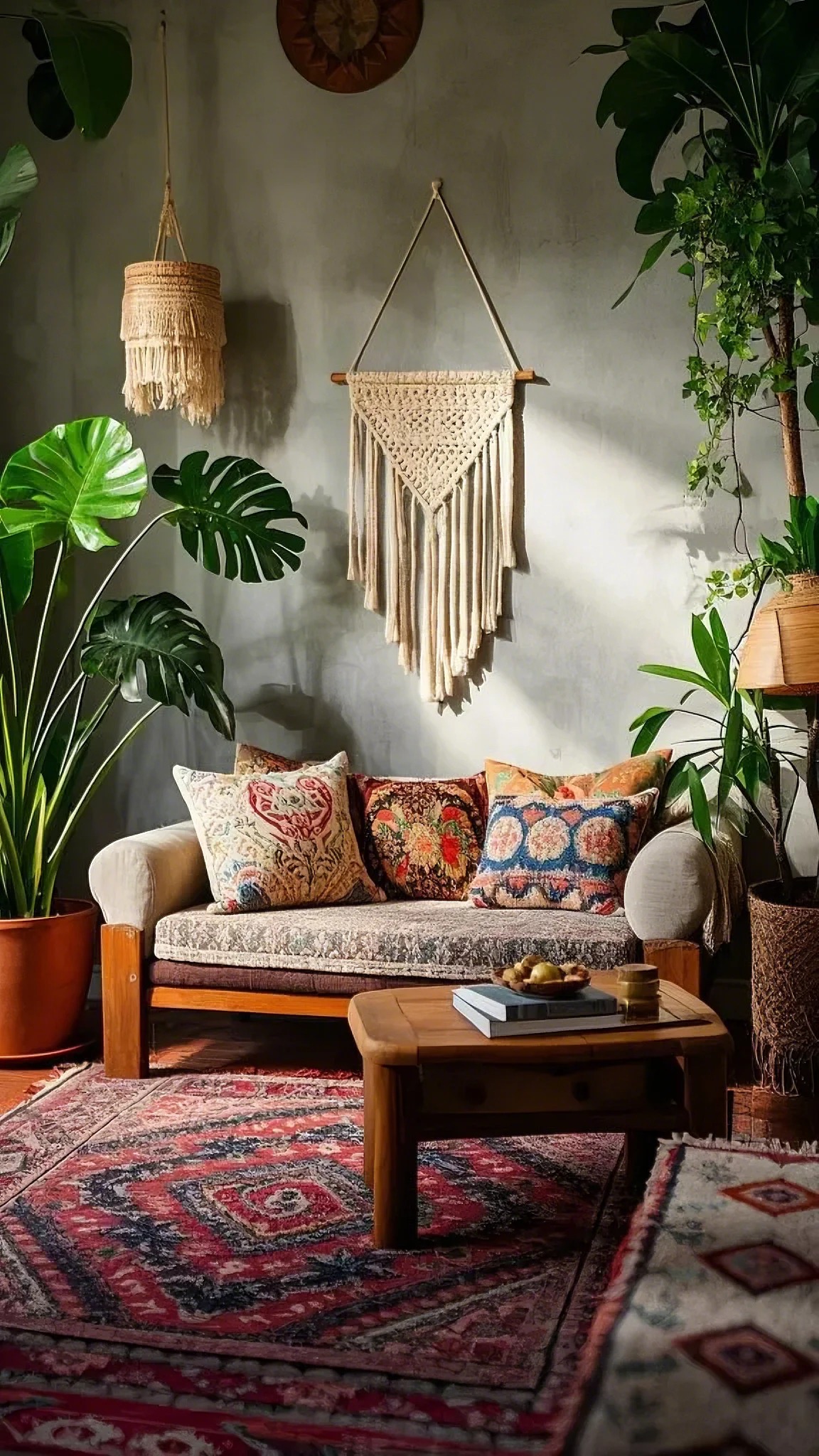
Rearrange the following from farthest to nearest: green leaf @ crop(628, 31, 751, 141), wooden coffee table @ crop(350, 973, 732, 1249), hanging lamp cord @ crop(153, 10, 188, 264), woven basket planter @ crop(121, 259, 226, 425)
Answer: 1. hanging lamp cord @ crop(153, 10, 188, 264)
2. woven basket planter @ crop(121, 259, 226, 425)
3. green leaf @ crop(628, 31, 751, 141)
4. wooden coffee table @ crop(350, 973, 732, 1249)

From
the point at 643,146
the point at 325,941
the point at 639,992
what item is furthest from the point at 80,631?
the point at 639,992

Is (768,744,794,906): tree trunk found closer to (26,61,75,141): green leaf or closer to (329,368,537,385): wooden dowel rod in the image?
(329,368,537,385): wooden dowel rod

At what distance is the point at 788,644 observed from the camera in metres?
3.15

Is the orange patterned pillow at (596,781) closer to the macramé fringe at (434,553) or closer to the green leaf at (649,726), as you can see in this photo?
the green leaf at (649,726)

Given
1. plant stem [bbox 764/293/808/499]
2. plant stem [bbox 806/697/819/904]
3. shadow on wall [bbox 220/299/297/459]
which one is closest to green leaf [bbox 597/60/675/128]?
plant stem [bbox 764/293/808/499]

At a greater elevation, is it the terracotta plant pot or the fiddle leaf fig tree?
the fiddle leaf fig tree

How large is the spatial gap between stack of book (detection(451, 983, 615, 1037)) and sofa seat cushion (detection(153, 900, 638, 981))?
2.34 feet

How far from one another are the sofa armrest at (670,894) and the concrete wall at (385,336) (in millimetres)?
916

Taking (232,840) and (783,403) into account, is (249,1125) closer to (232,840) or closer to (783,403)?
(232,840)

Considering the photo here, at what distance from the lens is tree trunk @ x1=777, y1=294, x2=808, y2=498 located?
10.8ft

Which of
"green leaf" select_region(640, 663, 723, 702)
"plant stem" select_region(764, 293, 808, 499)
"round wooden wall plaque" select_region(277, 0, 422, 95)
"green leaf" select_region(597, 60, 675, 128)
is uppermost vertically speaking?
"round wooden wall plaque" select_region(277, 0, 422, 95)

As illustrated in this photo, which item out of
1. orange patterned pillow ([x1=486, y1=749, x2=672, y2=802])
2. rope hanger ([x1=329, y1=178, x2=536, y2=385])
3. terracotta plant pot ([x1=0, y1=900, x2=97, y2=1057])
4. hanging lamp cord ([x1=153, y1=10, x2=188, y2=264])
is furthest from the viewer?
hanging lamp cord ([x1=153, y1=10, x2=188, y2=264])

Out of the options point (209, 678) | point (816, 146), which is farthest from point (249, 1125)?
point (816, 146)

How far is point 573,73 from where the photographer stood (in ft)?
13.0
